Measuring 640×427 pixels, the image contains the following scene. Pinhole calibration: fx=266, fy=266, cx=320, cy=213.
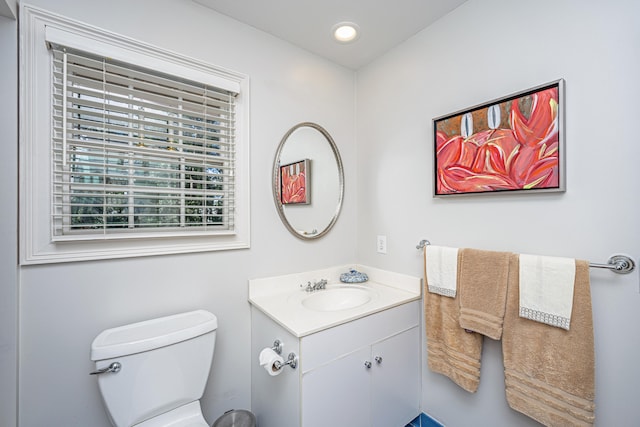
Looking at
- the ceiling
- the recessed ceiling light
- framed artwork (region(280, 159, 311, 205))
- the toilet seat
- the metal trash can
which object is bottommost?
the metal trash can

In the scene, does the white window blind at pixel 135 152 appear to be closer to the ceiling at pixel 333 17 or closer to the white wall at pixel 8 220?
the white wall at pixel 8 220

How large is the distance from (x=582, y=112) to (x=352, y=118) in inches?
52.1

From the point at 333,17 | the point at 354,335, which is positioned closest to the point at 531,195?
the point at 354,335

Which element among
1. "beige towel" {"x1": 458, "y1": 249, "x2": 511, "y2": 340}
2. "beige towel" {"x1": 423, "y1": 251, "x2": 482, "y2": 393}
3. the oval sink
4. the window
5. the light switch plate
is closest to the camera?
the window

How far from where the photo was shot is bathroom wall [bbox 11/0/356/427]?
42.4 inches

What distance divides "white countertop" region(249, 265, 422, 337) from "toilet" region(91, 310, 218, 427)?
335mm

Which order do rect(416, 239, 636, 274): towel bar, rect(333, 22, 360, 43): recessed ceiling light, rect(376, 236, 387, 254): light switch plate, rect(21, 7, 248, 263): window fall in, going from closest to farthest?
rect(416, 239, 636, 274): towel bar < rect(21, 7, 248, 263): window < rect(333, 22, 360, 43): recessed ceiling light < rect(376, 236, 387, 254): light switch plate

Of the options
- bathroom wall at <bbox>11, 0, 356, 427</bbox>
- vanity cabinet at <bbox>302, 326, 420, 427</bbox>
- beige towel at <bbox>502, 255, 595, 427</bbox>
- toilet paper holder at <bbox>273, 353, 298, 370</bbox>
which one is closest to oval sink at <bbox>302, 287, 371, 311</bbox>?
bathroom wall at <bbox>11, 0, 356, 427</bbox>

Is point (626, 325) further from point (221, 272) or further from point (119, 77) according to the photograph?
point (119, 77)

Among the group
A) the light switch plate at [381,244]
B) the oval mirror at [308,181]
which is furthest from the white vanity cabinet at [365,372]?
the oval mirror at [308,181]

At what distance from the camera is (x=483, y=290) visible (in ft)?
4.05

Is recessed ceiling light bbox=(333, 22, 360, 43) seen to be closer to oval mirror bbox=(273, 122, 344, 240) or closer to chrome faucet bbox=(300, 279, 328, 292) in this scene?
oval mirror bbox=(273, 122, 344, 240)

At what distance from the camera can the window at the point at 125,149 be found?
1067 millimetres

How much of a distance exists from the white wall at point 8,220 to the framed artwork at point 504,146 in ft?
6.16
